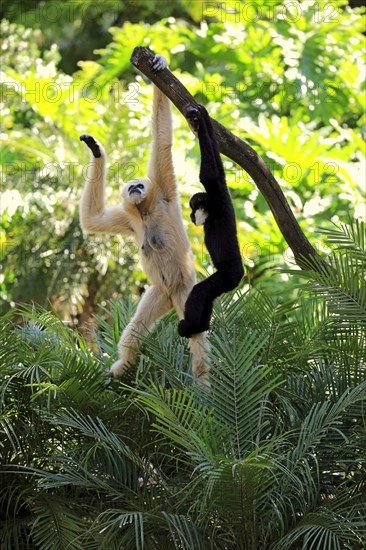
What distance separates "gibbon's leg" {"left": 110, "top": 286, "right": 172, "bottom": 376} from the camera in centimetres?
538

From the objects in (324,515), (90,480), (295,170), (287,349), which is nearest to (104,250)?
(295,170)

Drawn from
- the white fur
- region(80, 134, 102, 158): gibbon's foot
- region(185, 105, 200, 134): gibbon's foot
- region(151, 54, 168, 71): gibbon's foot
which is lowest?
the white fur

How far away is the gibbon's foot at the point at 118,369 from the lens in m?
5.47

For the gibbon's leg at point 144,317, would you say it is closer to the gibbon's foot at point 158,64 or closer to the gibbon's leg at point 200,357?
the gibbon's leg at point 200,357

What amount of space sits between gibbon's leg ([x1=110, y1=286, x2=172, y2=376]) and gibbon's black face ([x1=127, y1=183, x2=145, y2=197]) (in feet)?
1.88

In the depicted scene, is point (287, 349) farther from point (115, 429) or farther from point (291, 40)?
point (291, 40)

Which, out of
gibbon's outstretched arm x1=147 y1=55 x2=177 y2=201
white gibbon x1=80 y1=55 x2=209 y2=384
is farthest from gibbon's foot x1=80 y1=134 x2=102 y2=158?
gibbon's outstretched arm x1=147 y1=55 x2=177 y2=201

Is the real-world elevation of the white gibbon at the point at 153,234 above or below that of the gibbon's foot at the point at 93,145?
below

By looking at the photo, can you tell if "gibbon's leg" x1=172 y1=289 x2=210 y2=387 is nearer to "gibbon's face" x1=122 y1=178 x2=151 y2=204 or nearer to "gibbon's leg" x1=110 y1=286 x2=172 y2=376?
"gibbon's leg" x1=110 y1=286 x2=172 y2=376

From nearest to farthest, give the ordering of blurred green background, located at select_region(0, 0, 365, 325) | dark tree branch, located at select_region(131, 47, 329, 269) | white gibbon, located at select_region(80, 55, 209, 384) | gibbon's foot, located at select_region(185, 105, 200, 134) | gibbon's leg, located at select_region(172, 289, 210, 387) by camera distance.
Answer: gibbon's foot, located at select_region(185, 105, 200, 134), gibbon's leg, located at select_region(172, 289, 210, 387), dark tree branch, located at select_region(131, 47, 329, 269), white gibbon, located at select_region(80, 55, 209, 384), blurred green background, located at select_region(0, 0, 365, 325)

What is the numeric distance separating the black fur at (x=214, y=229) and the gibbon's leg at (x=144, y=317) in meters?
1.07

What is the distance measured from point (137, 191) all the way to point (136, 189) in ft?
0.08

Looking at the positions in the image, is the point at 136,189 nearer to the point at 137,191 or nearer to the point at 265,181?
the point at 137,191

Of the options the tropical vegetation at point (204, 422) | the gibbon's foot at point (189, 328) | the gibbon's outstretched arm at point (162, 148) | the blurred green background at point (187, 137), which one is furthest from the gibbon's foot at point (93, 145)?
the blurred green background at point (187, 137)
